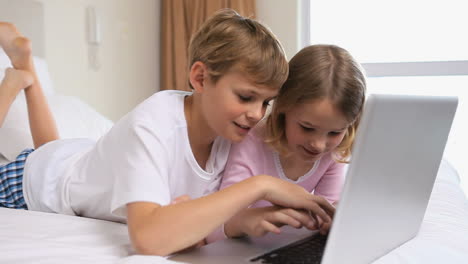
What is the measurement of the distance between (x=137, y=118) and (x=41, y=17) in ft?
5.32

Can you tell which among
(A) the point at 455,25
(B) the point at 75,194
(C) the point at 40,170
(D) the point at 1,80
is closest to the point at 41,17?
(D) the point at 1,80

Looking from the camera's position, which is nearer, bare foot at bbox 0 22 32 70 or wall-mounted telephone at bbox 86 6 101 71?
bare foot at bbox 0 22 32 70

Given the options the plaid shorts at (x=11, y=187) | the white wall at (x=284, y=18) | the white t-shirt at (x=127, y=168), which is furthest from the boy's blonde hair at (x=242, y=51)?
the white wall at (x=284, y=18)

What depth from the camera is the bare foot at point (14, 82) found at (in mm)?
1677

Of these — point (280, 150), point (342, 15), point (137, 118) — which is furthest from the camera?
point (342, 15)

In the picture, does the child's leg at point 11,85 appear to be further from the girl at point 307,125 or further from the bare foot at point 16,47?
the girl at point 307,125

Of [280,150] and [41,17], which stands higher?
[41,17]

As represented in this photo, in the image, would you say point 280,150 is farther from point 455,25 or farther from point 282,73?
point 455,25

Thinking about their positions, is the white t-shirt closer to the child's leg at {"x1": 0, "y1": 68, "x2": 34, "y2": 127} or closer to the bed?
the bed

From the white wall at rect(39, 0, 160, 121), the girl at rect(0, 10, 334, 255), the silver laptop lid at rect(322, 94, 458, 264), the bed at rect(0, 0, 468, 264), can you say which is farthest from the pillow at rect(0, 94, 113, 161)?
the silver laptop lid at rect(322, 94, 458, 264)

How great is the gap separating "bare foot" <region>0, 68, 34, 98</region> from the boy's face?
847mm

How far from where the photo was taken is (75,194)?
1.31m

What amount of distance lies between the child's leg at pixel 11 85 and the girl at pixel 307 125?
0.82m

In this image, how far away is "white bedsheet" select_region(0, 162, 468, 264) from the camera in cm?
86
